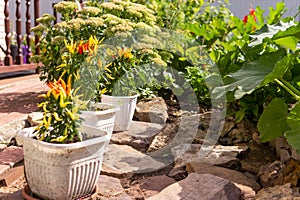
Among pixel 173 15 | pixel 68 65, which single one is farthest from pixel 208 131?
pixel 173 15

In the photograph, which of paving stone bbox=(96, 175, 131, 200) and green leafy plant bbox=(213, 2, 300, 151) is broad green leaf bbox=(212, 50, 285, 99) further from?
paving stone bbox=(96, 175, 131, 200)

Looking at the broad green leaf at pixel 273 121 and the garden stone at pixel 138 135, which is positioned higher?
the broad green leaf at pixel 273 121

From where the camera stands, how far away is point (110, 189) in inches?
76.1

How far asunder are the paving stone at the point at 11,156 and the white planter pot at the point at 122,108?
24.3 inches

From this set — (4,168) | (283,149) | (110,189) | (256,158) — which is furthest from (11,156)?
(283,149)

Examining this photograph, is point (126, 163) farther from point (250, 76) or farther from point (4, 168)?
point (250, 76)

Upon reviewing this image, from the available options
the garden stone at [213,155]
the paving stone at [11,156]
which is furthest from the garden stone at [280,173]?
the paving stone at [11,156]

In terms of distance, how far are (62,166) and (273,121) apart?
3.22 feet

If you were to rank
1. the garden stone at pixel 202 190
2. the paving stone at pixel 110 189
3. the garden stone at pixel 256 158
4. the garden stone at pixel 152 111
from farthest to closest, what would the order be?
the garden stone at pixel 152 111 < the garden stone at pixel 256 158 < the paving stone at pixel 110 189 < the garden stone at pixel 202 190

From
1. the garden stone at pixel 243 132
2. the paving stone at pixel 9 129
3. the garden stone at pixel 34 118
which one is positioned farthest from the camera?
the garden stone at pixel 243 132

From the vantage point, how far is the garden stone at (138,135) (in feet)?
8.29

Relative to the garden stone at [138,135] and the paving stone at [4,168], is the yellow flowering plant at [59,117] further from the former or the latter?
the garden stone at [138,135]

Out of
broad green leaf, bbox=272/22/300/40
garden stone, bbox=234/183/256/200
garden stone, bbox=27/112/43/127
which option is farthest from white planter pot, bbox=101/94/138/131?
broad green leaf, bbox=272/22/300/40

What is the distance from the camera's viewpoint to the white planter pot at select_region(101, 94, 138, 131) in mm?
2590
